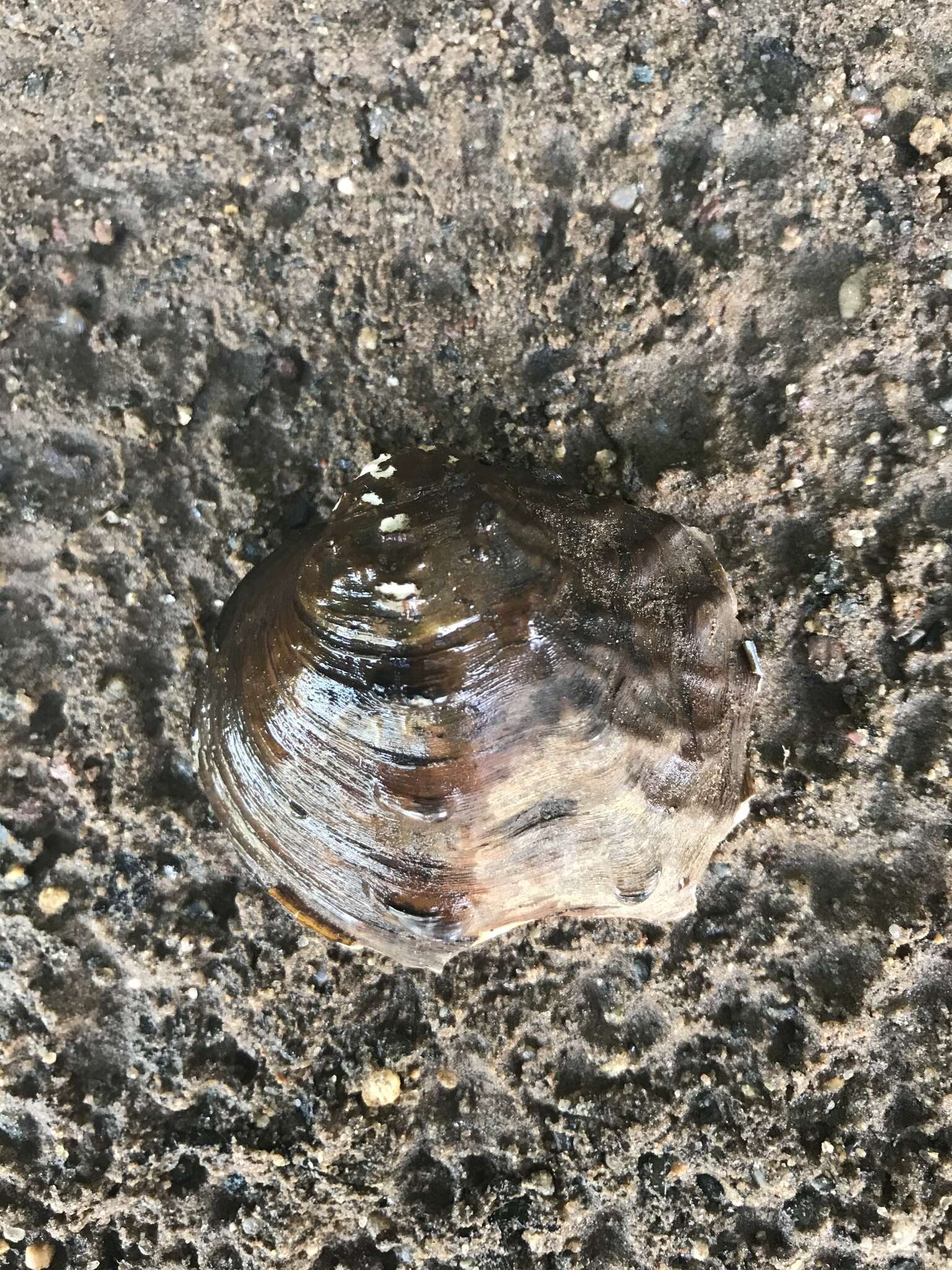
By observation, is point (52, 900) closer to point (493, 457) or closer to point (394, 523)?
point (394, 523)

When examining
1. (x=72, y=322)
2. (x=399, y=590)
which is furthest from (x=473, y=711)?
(x=72, y=322)

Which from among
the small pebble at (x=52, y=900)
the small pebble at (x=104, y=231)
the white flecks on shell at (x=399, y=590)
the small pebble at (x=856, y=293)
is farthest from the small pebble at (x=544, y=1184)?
the small pebble at (x=104, y=231)

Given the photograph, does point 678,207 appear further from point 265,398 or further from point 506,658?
point 506,658

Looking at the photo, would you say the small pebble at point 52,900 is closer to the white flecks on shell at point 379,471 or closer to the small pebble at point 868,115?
the white flecks on shell at point 379,471

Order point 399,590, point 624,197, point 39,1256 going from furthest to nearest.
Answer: point 39,1256
point 624,197
point 399,590

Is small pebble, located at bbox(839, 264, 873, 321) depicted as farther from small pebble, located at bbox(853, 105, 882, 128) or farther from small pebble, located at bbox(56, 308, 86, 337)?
small pebble, located at bbox(56, 308, 86, 337)

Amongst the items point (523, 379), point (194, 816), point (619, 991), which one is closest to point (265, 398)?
point (523, 379)
